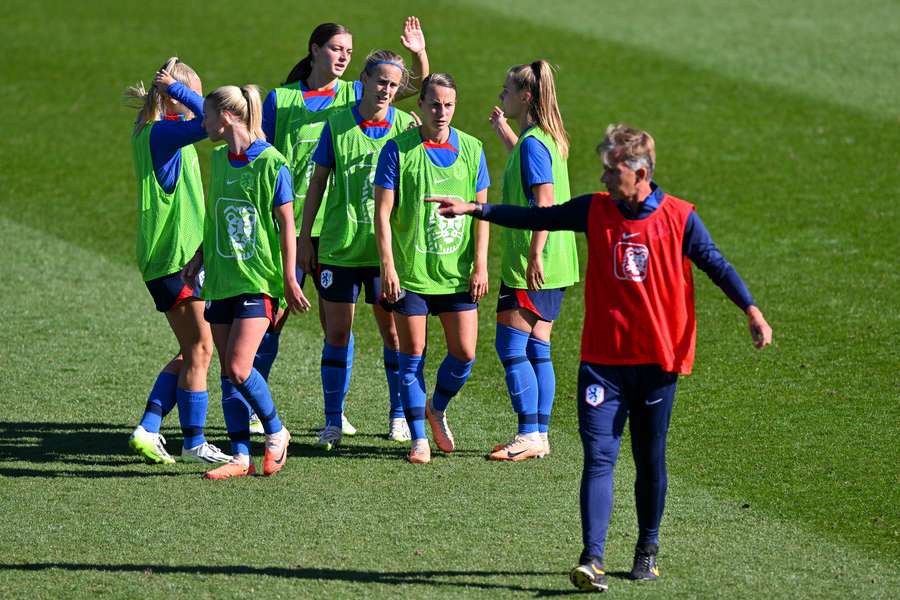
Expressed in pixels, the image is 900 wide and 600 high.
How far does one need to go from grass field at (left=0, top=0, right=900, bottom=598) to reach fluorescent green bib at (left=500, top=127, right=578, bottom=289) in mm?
1027

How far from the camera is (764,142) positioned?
15.8 m

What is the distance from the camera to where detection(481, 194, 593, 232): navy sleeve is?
5.75 metres

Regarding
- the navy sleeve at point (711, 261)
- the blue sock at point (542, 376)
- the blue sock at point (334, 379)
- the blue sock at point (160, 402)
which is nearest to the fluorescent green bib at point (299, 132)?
the blue sock at point (334, 379)

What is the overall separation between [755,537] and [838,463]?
4.30 ft

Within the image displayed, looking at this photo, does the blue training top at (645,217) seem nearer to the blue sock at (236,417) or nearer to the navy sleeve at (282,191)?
the navy sleeve at (282,191)

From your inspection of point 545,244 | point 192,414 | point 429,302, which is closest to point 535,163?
point 545,244

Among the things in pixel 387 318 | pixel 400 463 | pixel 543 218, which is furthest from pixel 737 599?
pixel 387 318

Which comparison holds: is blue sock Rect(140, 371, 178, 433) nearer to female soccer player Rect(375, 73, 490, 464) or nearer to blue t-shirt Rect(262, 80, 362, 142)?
female soccer player Rect(375, 73, 490, 464)

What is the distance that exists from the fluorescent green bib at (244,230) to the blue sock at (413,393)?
34.6 inches

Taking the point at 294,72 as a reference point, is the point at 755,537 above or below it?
below

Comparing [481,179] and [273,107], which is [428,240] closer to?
[481,179]

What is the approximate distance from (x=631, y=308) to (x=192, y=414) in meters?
2.97

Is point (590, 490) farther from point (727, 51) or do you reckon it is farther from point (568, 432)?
point (727, 51)

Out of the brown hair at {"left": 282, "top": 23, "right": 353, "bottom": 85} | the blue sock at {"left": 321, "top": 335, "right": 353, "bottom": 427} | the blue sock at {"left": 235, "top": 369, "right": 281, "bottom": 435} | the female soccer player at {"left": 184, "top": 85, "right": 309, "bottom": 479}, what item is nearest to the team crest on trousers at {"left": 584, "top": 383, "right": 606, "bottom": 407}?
the female soccer player at {"left": 184, "top": 85, "right": 309, "bottom": 479}
